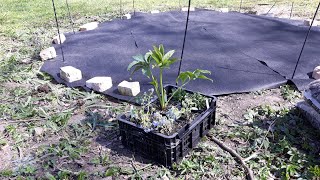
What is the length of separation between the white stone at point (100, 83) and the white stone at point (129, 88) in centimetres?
14

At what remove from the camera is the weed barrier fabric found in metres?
2.46

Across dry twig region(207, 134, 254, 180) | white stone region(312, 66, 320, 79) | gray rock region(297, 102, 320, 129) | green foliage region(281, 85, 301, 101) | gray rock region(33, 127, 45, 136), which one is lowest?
dry twig region(207, 134, 254, 180)

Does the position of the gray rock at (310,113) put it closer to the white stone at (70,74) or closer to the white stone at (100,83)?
the white stone at (100,83)

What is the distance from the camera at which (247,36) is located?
134 inches

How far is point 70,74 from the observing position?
98.7 inches

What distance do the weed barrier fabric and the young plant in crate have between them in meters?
0.55

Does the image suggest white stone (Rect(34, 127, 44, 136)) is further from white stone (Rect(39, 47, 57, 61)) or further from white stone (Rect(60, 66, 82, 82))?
white stone (Rect(39, 47, 57, 61))

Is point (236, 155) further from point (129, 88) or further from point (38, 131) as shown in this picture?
point (38, 131)

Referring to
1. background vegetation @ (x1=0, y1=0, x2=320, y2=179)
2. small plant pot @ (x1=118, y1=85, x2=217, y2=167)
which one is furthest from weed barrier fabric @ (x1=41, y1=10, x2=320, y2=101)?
small plant pot @ (x1=118, y1=85, x2=217, y2=167)

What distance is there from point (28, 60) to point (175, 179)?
232 cm

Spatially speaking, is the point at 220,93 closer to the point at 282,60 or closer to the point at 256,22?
the point at 282,60

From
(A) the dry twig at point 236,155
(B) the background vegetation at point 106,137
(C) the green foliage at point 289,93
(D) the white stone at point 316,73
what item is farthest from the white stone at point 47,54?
(D) the white stone at point 316,73

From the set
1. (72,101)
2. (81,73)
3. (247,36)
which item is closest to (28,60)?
(81,73)

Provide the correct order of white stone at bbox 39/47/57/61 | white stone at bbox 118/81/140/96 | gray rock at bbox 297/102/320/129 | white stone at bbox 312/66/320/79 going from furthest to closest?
white stone at bbox 39/47/57/61
white stone at bbox 312/66/320/79
white stone at bbox 118/81/140/96
gray rock at bbox 297/102/320/129
